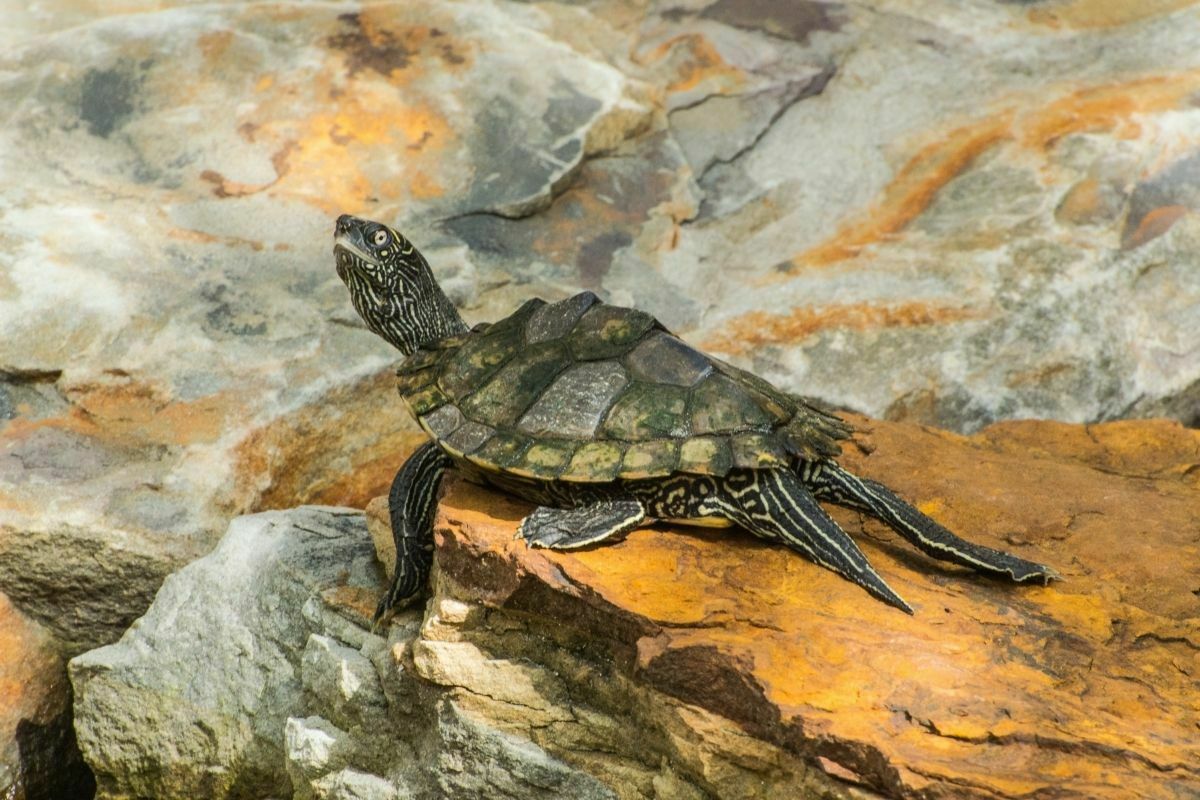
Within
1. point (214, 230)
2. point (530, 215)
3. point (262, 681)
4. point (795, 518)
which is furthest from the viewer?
point (530, 215)

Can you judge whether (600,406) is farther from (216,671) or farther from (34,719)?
(34,719)

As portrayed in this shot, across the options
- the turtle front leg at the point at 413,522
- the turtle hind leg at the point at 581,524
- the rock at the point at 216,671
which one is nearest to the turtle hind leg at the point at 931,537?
the turtle hind leg at the point at 581,524

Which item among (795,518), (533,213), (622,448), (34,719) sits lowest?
(34,719)

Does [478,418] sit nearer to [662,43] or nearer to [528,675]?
[528,675]

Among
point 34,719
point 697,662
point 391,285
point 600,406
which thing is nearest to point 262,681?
point 34,719

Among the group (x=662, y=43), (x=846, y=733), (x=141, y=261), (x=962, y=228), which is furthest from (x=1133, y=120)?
(x=141, y=261)

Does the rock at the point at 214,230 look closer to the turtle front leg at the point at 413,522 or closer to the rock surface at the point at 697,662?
the rock surface at the point at 697,662

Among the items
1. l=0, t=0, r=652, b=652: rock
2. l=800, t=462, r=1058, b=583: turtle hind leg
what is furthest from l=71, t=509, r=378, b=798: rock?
l=800, t=462, r=1058, b=583: turtle hind leg
